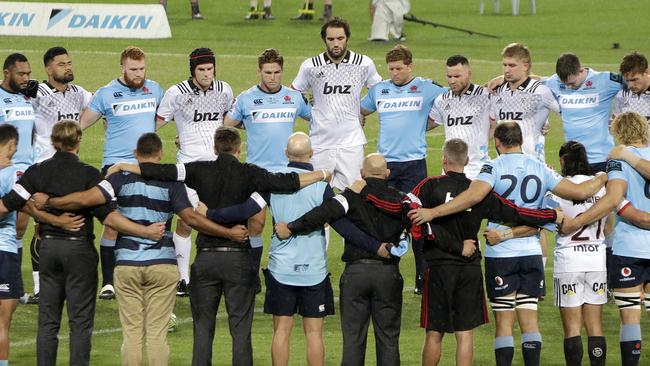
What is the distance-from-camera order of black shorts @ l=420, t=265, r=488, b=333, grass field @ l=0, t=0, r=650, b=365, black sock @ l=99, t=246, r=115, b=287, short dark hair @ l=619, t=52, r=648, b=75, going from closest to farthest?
1. black shorts @ l=420, t=265, r=488, b=333
2. grass field @ l=0, t=0, r=650, b=365
3. black sock @ l=99, t=246, r=115, b=287
4. short dark hair @ l=619, t=52, r=648, b=75

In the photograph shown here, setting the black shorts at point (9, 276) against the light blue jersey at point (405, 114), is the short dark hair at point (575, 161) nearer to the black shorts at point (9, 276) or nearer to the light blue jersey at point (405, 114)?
the light blue jersey at point (405, 114)

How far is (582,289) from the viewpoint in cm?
1113

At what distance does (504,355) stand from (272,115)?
165 inches

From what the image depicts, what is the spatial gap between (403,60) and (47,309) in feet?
17.6

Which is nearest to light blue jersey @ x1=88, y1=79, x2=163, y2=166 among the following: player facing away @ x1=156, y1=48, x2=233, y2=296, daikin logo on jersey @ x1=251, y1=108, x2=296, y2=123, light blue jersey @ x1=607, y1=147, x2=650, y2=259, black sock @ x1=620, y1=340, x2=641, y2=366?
player facing away @ x1=156, y1=48, x2=233, y2=296

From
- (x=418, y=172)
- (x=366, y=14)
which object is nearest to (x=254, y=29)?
(x=366, y=14)

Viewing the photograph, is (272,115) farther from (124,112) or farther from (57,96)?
(57,96)

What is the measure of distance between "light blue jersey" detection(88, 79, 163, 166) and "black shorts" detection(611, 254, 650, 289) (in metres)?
5.46

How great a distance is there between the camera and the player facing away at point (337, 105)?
47.1ft

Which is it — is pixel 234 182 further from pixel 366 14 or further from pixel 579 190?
pixel 366 14

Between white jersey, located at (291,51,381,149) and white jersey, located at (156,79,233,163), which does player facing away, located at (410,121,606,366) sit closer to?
white jersey, located at (291,51,381,149)

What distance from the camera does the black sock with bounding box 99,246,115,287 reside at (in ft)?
44.1

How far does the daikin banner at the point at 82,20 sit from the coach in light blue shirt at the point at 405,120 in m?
18.8

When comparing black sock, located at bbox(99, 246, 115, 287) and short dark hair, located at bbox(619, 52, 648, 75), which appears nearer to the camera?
Answer: black sock, located at bbox(99, 246, 115, 287)
